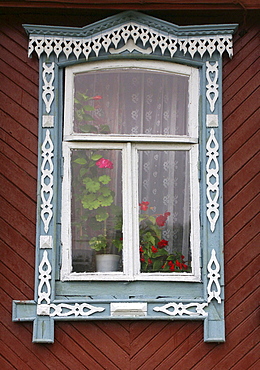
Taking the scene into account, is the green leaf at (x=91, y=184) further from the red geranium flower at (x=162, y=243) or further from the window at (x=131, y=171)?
the red geranium flower at (x=162, y=243)

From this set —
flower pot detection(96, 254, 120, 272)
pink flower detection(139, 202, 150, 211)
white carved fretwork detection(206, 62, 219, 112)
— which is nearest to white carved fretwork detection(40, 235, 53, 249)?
flower pot detection(96, 254, 120, 272)

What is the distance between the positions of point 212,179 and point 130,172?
0.63 meters

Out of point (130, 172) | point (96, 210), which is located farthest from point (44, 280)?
point (130, 172)

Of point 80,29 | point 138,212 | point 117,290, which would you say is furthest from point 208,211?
point 80,29

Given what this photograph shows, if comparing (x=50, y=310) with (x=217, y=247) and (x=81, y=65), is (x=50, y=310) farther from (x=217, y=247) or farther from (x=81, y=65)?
(x=81, y=65)

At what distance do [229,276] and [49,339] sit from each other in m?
1.41

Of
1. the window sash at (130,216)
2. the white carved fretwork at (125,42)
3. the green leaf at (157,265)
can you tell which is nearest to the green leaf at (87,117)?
the window sash at (130,216)

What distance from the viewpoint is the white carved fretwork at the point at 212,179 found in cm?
510

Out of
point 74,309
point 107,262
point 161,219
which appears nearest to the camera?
point 74,309

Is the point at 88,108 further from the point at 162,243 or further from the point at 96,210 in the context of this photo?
the point at 162,243

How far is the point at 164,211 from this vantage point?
5.24 meters

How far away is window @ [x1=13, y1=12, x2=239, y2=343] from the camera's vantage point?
198 inches

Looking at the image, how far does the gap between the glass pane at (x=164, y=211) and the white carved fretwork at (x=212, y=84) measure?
1.45ft

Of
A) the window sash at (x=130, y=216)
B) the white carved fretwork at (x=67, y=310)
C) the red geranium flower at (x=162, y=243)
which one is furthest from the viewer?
the red geranium flower at (x=162, y=243)
